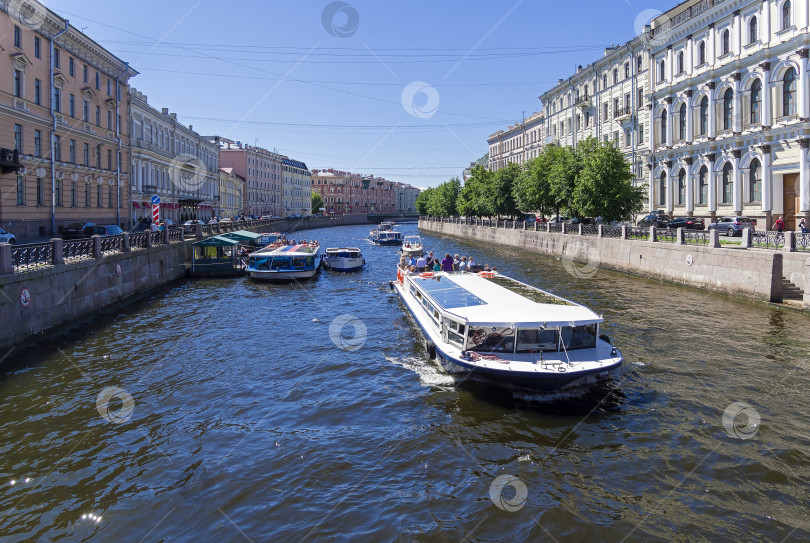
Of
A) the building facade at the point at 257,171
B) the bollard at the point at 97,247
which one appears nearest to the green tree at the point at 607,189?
the bollard at the point at 97,247

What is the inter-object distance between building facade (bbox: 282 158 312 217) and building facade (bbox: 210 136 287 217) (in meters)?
3.34

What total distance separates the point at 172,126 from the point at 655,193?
47.9 m

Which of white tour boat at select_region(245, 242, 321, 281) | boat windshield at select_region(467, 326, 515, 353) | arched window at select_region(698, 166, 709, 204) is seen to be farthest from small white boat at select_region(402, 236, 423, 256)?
boat windshield at select_region(467, 326, 515, 353)

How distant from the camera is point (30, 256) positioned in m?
16.1

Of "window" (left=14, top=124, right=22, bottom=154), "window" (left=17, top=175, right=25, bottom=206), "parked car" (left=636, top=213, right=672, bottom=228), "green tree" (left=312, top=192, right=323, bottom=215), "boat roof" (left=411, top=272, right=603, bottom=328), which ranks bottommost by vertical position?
"boat roof" (left=411, top=272, right=603, bottom=328)

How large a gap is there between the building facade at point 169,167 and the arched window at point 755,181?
40542 mm

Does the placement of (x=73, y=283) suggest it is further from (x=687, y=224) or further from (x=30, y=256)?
(x=687, y=224)

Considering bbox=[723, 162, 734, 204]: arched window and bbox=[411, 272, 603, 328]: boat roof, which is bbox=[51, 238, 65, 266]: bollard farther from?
bbox=[723, 162, 734, 204]: arched window

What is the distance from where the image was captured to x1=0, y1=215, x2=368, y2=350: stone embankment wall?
48.0ft

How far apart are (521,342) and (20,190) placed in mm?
29167

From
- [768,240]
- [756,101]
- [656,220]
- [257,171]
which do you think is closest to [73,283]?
[768,240]

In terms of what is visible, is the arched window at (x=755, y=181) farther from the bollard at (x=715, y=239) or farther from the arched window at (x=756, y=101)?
the bollard at (x=715, y=239)

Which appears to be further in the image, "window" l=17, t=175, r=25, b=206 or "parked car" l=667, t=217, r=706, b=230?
"parked car" l=667, t=217, r=706, b=230

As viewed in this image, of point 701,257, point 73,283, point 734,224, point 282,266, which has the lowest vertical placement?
point 73,283
